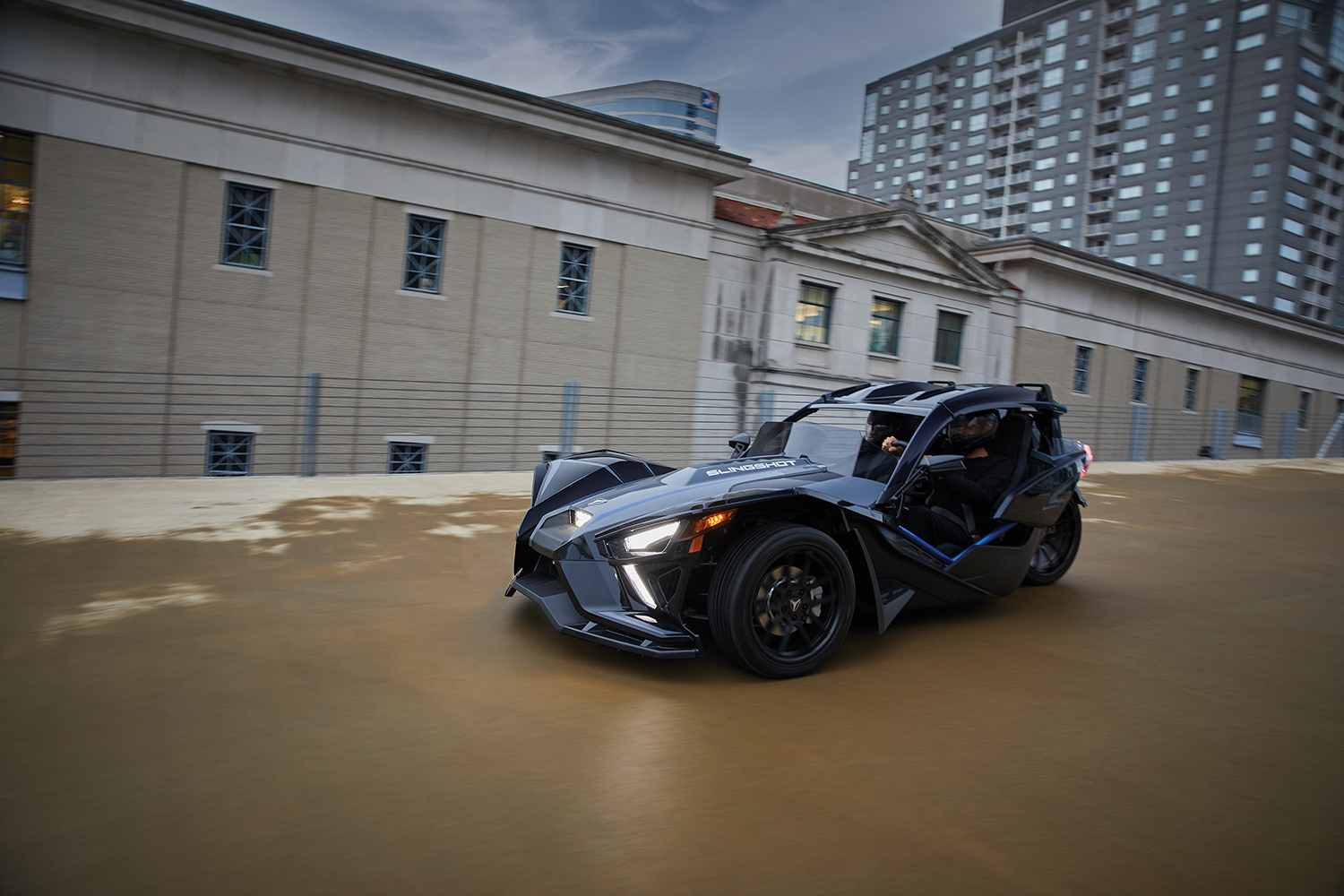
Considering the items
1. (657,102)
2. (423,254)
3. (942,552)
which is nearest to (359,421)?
(423,254)

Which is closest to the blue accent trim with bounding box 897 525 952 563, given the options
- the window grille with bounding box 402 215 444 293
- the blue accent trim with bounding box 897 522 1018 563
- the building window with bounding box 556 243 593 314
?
the blue accent trim with bounding box 897 522 1018 563

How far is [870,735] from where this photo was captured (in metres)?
3.18

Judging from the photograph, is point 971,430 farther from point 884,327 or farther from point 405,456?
point 884,327

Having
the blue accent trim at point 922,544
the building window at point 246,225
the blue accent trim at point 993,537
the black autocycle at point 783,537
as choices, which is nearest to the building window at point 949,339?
the building window at point 246,225

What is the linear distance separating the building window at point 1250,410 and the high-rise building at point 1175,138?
114 feet

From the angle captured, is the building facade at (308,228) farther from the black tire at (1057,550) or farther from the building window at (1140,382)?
the building window at (1140,382)

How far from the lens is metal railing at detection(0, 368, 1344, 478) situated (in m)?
14.3

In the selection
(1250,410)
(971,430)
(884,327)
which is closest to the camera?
(971,430)

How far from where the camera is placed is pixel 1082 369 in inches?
1128

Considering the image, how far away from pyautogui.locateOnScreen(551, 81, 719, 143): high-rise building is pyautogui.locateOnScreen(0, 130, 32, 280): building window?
89.4 m

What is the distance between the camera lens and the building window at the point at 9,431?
47.1 ft

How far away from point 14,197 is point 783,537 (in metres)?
16.9

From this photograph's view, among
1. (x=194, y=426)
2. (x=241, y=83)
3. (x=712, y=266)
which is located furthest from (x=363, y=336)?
(x=712, y=266)

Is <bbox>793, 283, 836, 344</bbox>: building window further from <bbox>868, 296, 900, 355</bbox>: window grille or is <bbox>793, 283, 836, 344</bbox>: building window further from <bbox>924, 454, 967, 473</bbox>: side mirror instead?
<bbox>924, 454, 967, 473</bbox>: side mirror
